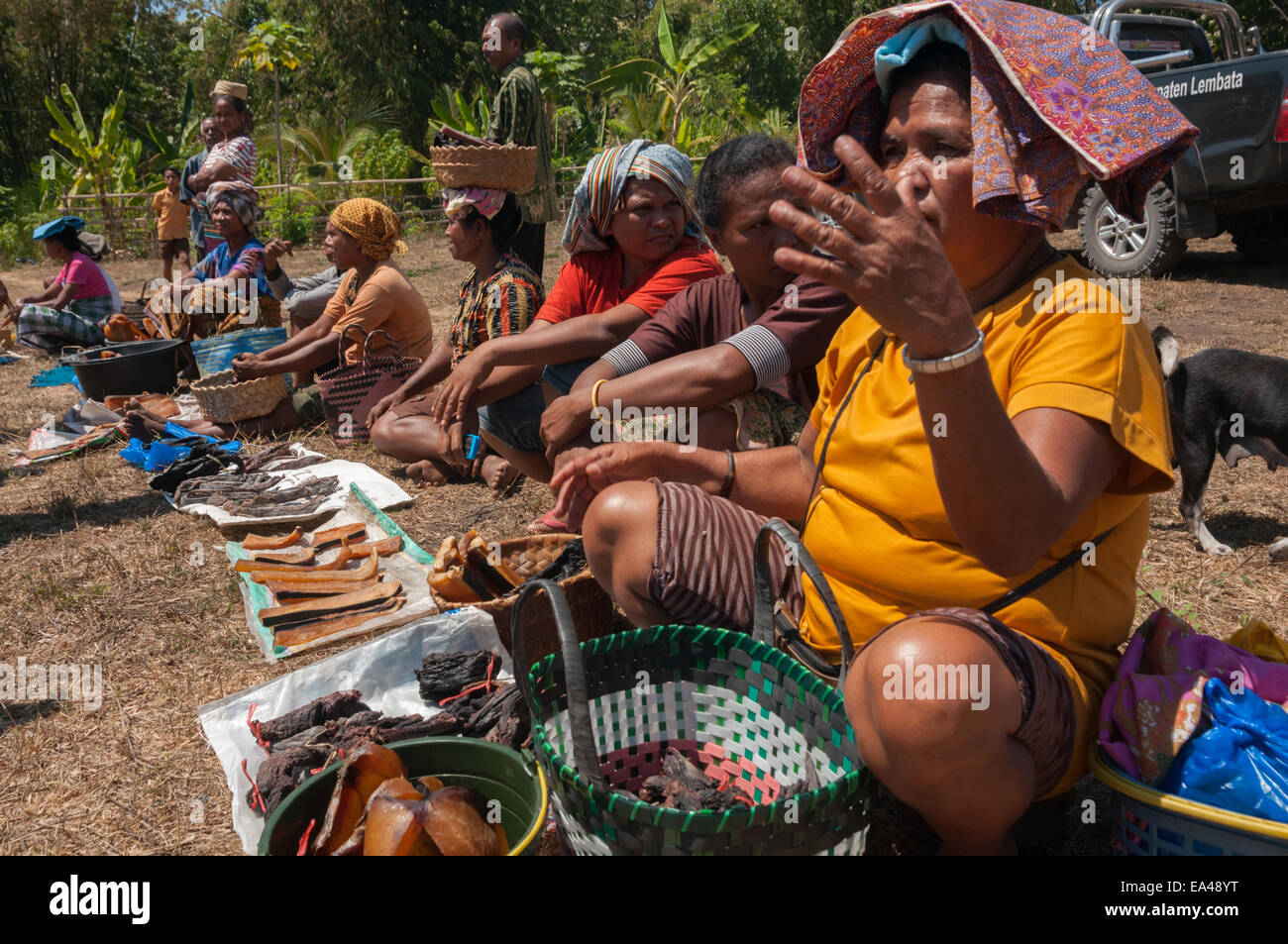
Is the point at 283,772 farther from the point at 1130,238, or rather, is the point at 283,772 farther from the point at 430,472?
the point at 1130,238

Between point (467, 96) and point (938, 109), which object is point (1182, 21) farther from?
point (467, 96)

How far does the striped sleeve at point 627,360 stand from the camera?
2818mm

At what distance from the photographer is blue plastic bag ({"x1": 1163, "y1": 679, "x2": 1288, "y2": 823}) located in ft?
4.64

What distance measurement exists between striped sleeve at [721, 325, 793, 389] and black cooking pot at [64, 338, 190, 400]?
524 centimetres

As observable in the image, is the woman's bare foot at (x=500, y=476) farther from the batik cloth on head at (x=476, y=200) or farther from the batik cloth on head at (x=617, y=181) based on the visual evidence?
the batik cloth on head at (x=617, y=181)

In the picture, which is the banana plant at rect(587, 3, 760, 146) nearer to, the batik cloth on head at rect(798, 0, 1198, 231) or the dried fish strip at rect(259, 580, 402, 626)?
the dried fish strip at rect(259, 580, 402, 626)

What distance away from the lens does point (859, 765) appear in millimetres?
1555

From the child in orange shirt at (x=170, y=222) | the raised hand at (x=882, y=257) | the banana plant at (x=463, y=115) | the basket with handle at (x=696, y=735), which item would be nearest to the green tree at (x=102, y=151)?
the banana plant at (x=463, y=115)

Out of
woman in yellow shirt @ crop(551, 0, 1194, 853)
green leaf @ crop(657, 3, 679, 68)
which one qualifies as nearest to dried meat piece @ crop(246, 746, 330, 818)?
woman in yellow shirt @ crop(551, 0, 1194, 853)

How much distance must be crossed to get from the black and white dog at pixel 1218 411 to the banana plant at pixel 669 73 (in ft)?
44.3

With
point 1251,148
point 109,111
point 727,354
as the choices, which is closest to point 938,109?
point 727,354

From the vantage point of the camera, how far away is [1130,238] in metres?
7.50

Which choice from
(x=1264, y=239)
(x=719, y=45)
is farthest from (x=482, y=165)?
(x=719, y=45)

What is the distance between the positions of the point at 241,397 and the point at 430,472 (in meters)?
1.56
